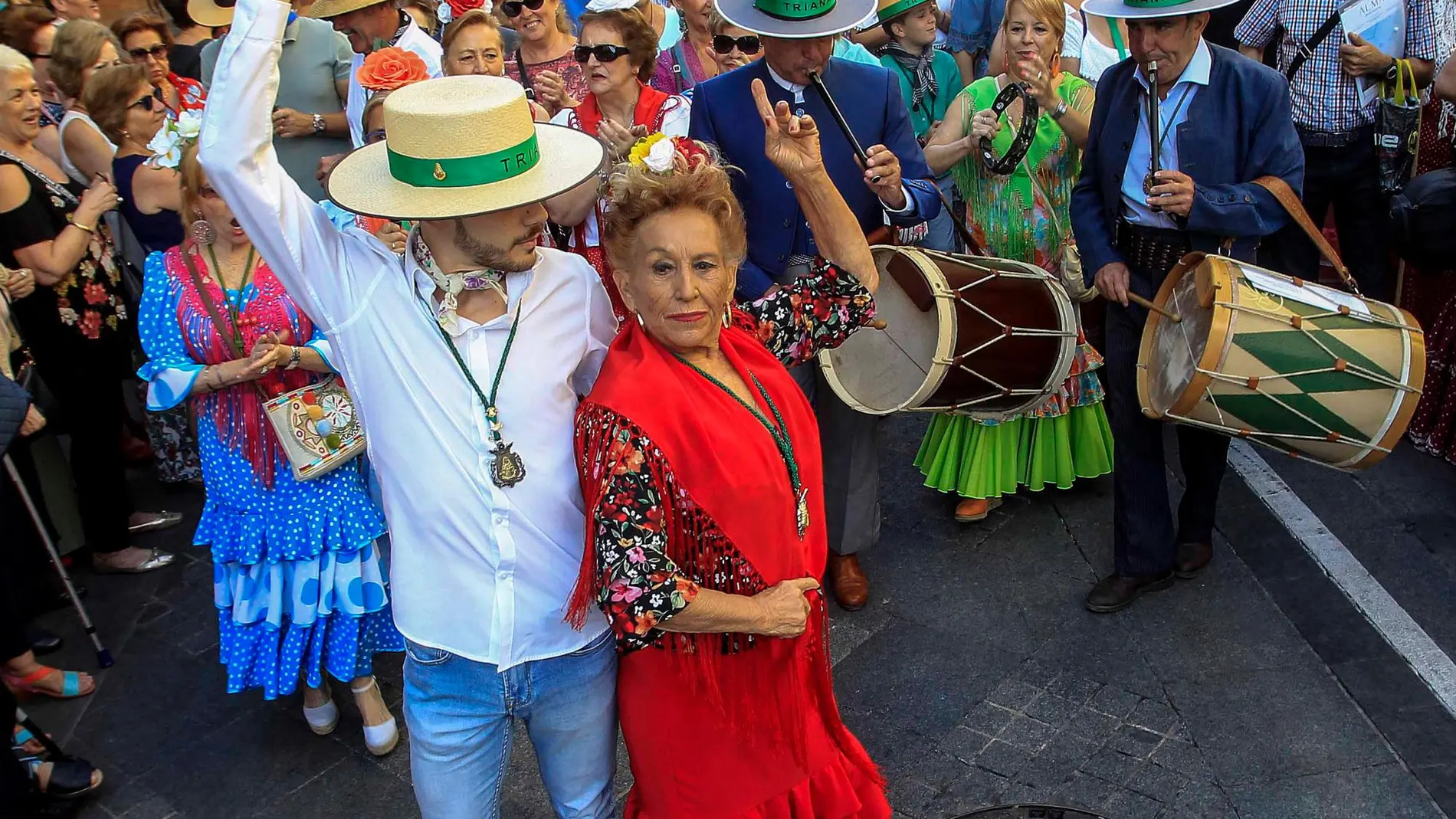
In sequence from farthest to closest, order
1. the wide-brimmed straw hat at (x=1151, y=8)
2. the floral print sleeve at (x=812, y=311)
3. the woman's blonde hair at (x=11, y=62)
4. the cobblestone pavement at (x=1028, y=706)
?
the woman's blonde hair at (x=11, y=62) < the wide-brimmed straw hat at (x=1151, y=8) < the cobblestone pavement at (x=1028, y=706) < the floral print sleeve at (x=812, y=311)

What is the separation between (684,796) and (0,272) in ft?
11.4

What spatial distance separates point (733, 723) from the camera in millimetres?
2604

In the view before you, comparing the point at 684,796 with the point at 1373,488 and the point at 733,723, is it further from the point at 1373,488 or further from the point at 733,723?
the point at 1373,488

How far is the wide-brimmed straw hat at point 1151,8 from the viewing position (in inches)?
151

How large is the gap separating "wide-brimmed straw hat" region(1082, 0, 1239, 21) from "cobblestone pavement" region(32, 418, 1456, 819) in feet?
6.53

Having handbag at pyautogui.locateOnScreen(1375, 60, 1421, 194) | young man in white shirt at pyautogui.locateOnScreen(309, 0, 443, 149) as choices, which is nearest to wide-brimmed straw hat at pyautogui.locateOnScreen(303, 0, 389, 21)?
young man in white shirt at pyautogui.locateOnScreen(309, 0, 443, 149)

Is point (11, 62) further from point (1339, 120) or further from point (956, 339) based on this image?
point (1339, 120)

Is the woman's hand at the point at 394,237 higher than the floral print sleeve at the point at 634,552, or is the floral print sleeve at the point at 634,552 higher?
the floral print sleeve at the point at 634,552

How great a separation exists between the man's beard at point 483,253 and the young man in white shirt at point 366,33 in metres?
3.05

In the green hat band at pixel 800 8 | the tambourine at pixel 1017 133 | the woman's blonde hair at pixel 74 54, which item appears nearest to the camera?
the green hat band at pixel 800 8

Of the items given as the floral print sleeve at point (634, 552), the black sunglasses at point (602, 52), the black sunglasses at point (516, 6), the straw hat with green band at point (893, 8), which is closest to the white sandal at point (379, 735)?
the floral print sleeve at point (634, 552)

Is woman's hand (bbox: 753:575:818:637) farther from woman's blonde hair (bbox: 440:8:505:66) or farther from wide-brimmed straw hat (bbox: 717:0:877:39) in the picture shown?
woman's blonde hair (bbox: 440:8:505:66)

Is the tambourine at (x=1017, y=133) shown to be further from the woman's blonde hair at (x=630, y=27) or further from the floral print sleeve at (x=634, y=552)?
the floral print sleeve at (x=634, y=552)

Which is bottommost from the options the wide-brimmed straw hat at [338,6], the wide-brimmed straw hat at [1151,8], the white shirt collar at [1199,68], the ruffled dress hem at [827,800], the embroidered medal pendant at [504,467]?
the ruffled dress hem at [827,800]
